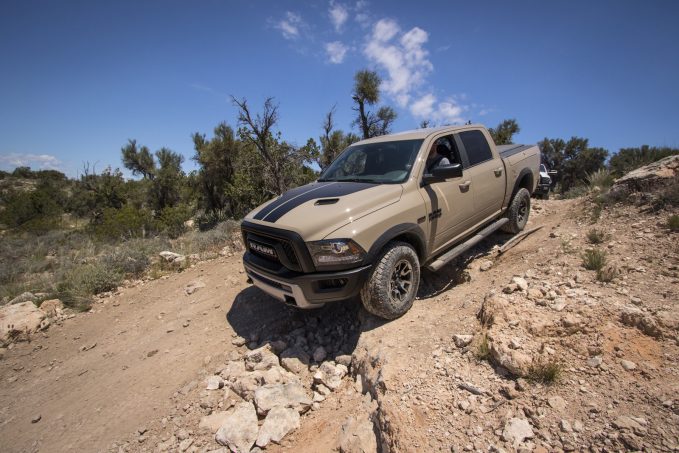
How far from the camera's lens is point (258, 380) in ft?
9.95

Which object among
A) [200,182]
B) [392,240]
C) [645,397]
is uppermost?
[200,182]

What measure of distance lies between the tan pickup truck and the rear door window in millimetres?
18

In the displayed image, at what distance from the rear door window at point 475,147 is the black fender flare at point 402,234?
60.8 inches

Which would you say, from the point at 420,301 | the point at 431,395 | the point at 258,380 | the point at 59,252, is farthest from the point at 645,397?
the point at 59,252

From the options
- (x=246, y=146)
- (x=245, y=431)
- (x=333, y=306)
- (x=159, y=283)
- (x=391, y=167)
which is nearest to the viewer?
(x=245, y=431)

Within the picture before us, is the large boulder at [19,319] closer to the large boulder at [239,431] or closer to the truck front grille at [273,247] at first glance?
the truck front grille at [273,247]

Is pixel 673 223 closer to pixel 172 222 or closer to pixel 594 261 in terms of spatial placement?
pixel 594 261

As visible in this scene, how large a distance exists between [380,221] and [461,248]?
1491mm

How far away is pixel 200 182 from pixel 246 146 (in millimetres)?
4374

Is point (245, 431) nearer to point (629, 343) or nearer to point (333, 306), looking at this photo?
point (333, 306)

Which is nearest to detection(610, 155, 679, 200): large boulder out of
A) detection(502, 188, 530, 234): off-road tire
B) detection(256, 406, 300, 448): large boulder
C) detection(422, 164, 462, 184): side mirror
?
detection(502, 188, 530, 234): off-road tire

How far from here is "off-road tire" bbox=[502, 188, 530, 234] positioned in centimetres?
494

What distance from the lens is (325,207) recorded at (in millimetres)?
3037

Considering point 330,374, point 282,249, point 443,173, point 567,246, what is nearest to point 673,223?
point 567,246
